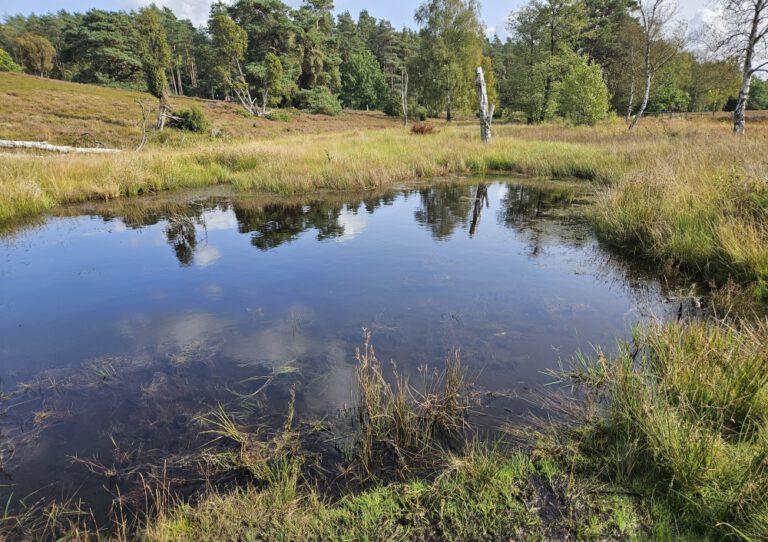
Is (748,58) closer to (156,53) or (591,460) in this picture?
(591,460)

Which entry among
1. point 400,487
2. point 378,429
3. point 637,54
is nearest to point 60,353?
point 378,429

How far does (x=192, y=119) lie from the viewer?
24750 millimetres

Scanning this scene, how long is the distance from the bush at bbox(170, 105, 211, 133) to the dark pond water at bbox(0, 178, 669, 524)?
1766 centimetres

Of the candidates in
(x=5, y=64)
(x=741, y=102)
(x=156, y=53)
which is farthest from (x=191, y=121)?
(x=5, y=64)

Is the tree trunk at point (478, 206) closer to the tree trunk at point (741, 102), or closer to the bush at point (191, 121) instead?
the tree trunk at point (741, 102)

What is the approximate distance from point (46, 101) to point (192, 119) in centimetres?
1278

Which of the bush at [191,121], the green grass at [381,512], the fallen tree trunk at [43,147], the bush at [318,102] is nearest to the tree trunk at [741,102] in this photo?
the green grass at [381,512]

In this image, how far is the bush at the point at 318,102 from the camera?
44906 millimetres

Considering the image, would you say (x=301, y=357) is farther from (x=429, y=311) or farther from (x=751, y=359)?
(x=751, y=359)

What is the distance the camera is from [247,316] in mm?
4859

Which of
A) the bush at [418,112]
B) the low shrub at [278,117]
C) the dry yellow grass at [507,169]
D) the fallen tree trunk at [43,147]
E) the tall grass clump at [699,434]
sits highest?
the bush at [418,112]

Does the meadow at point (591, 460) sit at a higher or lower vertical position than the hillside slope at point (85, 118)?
lower

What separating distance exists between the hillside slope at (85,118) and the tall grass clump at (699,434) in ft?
73.6

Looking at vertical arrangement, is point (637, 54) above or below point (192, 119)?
above
